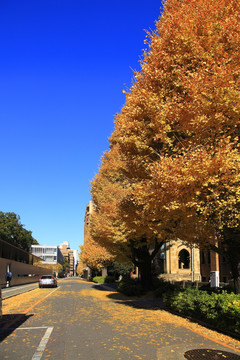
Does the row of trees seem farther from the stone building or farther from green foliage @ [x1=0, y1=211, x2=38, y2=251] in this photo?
green foliage @ [x1=0, y1=211, x2=38, y2=251]

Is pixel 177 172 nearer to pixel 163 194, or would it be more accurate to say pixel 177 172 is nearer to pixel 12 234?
pixel 163 194

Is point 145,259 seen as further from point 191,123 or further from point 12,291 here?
point 191,123

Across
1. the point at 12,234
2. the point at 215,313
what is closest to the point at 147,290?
the point at 215,313

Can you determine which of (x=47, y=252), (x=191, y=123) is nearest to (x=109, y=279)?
(x=191, y=123)

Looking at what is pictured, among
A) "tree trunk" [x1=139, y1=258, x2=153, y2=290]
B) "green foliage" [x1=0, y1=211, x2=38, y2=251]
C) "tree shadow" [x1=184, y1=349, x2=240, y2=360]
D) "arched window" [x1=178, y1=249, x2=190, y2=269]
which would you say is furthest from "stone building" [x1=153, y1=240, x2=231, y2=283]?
"green foliage" [x1=0, y1=211, x2=38, y2=251]

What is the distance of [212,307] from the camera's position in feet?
28.0

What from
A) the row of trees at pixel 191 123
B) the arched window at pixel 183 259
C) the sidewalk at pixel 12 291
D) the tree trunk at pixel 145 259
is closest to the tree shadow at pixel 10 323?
the row of trees at pixel 191 123

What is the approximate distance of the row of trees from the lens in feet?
28.0

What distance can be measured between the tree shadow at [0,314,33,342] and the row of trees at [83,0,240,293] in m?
5.20

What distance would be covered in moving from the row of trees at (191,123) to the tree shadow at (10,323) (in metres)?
5.20

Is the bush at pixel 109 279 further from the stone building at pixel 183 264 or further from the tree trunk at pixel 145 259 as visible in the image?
the tree trunk at pixel 145 259

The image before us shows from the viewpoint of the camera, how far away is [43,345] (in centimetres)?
673

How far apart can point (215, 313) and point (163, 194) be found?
3.57 metres

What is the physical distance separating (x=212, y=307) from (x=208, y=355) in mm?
2725
